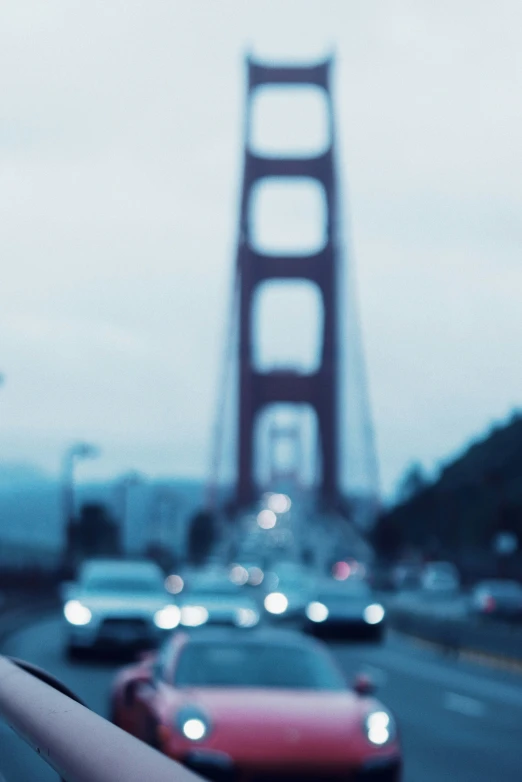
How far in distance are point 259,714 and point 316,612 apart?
21400mm

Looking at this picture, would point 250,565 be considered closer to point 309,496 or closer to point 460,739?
point 309,496

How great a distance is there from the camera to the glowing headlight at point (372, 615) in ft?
94.1

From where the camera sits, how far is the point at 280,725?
760cm

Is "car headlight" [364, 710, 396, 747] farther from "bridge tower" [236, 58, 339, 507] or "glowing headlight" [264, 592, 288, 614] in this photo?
"bridge tower" [236, 58, 339, 507]

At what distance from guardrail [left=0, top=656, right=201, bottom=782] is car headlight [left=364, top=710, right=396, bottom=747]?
175 inches

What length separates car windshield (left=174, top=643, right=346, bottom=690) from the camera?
8.52 metres

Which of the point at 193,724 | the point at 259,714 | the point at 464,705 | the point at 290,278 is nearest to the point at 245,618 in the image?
Result: the point at 464,705

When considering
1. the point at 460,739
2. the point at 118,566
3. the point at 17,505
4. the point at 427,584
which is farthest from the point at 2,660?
the point at 427,584

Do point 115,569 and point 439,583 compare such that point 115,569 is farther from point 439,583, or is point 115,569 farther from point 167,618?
point 439,583

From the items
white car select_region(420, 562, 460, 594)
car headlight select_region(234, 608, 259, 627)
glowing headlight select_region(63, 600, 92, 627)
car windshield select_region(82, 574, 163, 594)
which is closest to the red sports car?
glowing headlight select_region(63, 600, 92, 627)

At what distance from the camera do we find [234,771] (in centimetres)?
741

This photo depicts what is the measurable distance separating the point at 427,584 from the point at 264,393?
37.6 feet

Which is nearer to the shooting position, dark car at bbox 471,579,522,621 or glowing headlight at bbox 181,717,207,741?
glowing headlight at bbox 181,717,207,741

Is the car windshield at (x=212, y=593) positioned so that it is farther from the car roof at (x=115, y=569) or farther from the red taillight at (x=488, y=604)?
the red taillight at (x=488, y=604)
